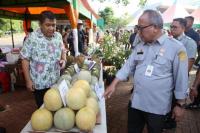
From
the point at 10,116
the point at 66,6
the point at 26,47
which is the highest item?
the point at 66,6

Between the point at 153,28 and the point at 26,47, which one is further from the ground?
the point at 153,28

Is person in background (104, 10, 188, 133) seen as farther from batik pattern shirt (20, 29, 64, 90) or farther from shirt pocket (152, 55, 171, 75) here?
batik pattern shirt (20, 29, 64, 90)

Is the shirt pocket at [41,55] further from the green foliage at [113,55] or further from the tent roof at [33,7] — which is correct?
the green foliage at [113,55]

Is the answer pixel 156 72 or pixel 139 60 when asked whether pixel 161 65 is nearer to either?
pixel 156 72

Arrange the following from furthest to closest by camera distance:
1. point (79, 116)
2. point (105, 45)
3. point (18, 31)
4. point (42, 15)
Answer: point (18, 31) → point (105, 45) → point (42, 15) → point (79, 116)

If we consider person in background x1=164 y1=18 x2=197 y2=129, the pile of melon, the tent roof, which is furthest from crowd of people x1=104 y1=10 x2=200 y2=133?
the tent roof

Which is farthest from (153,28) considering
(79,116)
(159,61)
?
(79,116)

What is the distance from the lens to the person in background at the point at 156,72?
8.27 ft

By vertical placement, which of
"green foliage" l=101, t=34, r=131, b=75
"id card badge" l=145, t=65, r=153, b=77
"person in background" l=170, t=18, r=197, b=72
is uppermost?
"person in background" l=170, t=18, r=197, b=72

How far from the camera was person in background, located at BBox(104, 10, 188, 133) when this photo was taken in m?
2.52

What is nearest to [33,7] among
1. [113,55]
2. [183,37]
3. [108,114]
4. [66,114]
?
[113,55]

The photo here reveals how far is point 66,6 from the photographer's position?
6930 millimetres

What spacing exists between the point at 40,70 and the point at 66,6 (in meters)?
3.96

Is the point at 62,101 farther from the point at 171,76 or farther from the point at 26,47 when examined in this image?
the point at 26,47
